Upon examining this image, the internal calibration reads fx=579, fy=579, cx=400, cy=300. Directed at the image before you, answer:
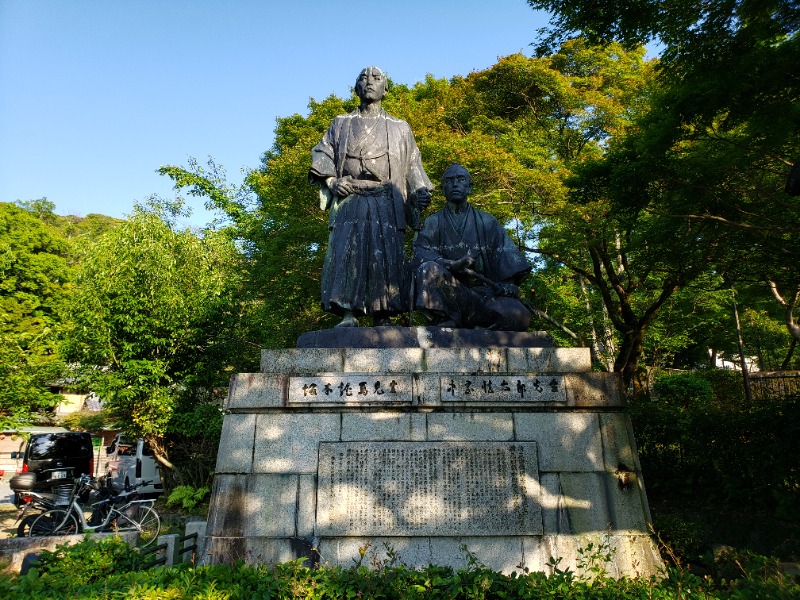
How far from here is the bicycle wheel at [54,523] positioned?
9312 millimetres

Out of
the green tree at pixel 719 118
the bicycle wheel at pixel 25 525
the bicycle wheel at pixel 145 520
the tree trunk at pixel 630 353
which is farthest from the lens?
the tree trunk at pixel 630 353

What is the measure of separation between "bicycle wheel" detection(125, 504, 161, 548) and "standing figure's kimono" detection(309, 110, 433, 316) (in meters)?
6.41

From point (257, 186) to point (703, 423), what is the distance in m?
16.5

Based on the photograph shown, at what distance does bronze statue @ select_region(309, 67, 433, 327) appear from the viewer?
595 cm

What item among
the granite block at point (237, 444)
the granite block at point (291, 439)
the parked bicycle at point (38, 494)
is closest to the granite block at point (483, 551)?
the granite block at point (291, 439)

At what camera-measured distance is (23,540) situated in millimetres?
7066

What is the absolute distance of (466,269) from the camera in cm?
589

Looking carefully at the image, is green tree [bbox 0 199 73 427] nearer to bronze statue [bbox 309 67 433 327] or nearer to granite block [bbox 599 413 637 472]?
bronze statue [bbox 309 67 433 327]

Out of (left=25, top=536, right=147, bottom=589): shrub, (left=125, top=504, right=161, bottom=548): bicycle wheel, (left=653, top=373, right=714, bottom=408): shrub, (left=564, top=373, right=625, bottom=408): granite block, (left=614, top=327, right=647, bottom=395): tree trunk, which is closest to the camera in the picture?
(left=25, top=536, right=147, bottom=589): shrub

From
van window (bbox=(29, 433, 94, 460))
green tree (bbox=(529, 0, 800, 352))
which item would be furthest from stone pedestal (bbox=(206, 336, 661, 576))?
van window (bbox=(29, 433, 94, 460))

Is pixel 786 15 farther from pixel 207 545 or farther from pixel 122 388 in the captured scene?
pixel 122 388

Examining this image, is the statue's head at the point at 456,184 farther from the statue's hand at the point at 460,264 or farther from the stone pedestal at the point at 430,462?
the stone pedestal at the point at 430,462

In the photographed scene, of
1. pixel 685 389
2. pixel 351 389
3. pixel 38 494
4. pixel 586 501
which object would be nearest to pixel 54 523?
pixel 38 494

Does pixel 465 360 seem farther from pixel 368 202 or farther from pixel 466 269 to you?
pixel 368 202
